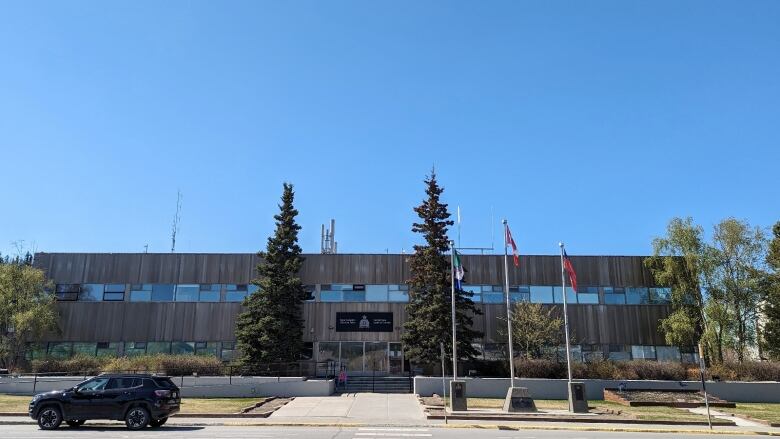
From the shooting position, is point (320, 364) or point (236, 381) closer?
point (236, 381)

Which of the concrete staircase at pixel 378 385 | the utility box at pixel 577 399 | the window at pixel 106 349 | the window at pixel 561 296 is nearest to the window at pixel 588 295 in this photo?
the window at pixel 561 296

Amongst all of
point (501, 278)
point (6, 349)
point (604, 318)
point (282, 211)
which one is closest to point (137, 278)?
point (6, 349)

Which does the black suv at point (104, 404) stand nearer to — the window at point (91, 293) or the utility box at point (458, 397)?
the utility box at point (458, 397)

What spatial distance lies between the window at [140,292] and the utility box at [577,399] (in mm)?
30402

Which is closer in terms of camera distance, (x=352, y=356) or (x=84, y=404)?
(x=84, y=404)

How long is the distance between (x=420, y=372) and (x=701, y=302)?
764 inches

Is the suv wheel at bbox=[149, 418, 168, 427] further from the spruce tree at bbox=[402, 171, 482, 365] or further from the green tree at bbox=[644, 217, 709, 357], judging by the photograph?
the green tree at bbox=[644, 217, 709, 357]

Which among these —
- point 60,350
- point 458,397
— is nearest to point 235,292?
point 60,350

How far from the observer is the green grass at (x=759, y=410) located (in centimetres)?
2295

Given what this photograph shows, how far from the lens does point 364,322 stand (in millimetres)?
40125

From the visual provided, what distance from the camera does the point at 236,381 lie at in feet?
102

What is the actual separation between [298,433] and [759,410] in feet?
71.9

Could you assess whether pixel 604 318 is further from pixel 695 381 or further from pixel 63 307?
pixel 63 307

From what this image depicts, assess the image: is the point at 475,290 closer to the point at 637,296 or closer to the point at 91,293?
the point at 637,296
